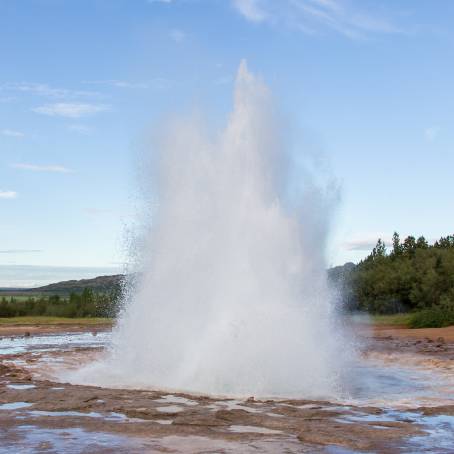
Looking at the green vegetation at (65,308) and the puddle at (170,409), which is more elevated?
the green vegetation at (65,308)

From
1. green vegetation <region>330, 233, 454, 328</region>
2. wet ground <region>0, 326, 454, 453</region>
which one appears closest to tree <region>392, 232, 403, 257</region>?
green vegetation <region>330, 233, 454, 328</region>

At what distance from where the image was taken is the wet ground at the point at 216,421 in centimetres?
879

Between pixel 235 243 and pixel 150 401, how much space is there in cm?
554

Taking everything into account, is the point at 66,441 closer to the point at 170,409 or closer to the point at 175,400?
the point at 170,409

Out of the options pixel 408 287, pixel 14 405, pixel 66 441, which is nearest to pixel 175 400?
pixel 14 405

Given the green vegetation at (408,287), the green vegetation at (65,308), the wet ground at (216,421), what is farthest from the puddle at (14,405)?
the green vegetation at (65,308)

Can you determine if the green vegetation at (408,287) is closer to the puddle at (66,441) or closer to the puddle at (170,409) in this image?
Answer: the puddle at (170,409)

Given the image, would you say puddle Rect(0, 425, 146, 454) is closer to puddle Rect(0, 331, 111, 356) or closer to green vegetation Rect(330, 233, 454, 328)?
puddle Rect(0, 331, 111, 356)

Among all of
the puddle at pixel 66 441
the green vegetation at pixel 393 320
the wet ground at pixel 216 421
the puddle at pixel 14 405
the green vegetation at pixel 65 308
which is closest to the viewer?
the puddle at pixel 66 441

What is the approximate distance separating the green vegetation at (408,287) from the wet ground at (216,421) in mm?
33426

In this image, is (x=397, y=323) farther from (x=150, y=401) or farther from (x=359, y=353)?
(x=150, y=401)

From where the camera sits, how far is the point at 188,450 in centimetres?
848

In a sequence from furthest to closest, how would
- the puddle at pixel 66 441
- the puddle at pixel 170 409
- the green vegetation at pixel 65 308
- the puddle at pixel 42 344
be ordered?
the green vegetation at pixel 65 308 < the puddle at pixel 42 344 < the puddle at pixel 170 409 < the puddle at pixel 66 441

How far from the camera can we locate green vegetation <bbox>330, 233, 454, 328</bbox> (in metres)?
49.4
